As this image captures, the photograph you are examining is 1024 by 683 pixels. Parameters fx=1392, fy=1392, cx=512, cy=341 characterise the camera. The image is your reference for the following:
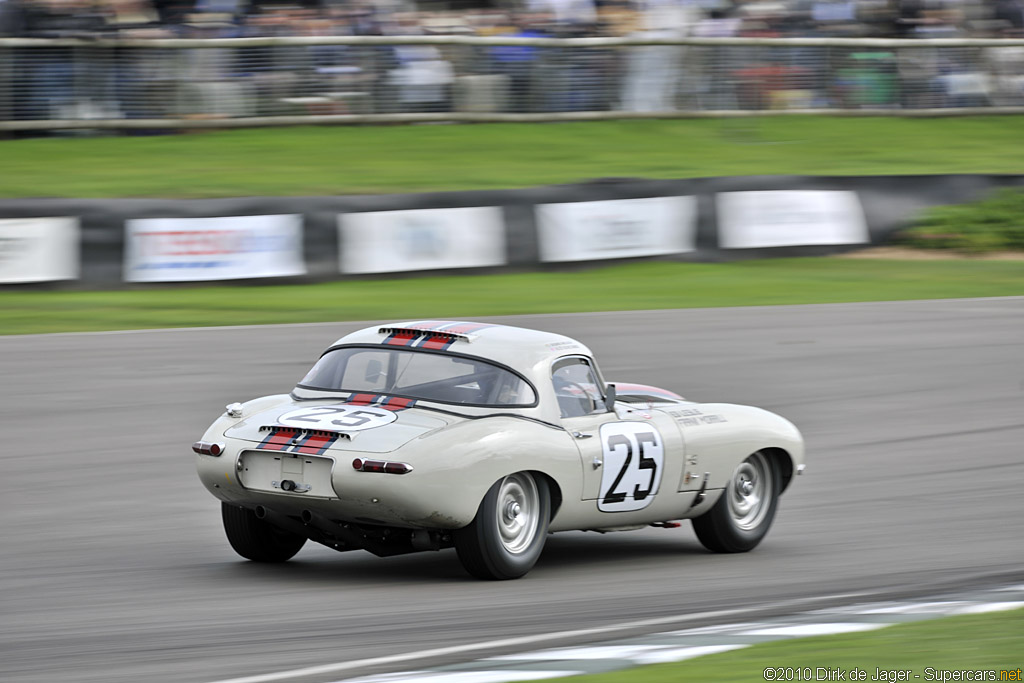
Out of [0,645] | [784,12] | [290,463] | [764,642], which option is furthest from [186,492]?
[784,12]

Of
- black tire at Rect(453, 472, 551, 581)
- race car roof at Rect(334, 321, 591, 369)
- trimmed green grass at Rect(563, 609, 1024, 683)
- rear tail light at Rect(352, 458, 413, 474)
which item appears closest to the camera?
trimmed green grass at Rect(563, 609, 1024, 683)

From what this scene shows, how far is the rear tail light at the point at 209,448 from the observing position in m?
6.66

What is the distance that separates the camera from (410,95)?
82.0 ft

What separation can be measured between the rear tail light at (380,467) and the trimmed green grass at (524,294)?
9218mm

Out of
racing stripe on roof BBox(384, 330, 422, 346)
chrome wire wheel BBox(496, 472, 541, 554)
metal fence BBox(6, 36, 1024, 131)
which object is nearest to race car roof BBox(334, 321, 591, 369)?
racing stripe on roof BBox(384, 330, 422, 346)

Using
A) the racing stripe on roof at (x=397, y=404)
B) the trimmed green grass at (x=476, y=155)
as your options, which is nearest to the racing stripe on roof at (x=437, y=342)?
the racing stripe on roof at (x=397, y=404)

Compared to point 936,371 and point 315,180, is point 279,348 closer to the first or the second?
point 936,371

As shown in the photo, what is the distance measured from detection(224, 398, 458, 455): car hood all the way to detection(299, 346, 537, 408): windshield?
0.65 feet

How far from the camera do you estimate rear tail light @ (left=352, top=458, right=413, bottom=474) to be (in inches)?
243

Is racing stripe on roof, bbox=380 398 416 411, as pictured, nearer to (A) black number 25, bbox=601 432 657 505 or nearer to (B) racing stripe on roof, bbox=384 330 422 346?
(B) racing stripe on roof, bbox=384 330 422 346

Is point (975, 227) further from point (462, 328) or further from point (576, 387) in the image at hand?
point (462, 328)

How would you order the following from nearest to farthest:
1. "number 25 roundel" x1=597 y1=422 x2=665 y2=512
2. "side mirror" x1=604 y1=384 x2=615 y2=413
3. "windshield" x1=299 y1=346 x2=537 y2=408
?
1. "windshield" x1=299 y1=346 x2=537 y2=408
2. "number 25 roundel" x1=597 y1=422 x2=665 y2=512
3. "side mirror" x1=604 y1=384 x2=615 y2=413

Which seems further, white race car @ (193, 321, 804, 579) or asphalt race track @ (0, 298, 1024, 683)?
white race car @ (193, 321, 804, 579)

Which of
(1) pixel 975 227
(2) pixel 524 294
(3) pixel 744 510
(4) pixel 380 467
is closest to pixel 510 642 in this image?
(4) pixel 380 467
